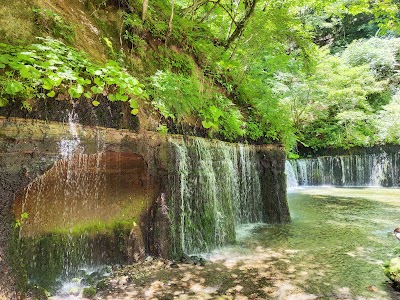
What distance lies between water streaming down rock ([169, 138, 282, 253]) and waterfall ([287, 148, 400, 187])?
486 inches

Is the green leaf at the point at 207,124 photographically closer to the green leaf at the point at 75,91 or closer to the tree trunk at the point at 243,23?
the green leaf at the point at 75,91

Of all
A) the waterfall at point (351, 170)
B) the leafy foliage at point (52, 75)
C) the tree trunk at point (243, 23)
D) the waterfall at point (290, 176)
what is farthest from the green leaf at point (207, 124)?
the waterfall at point (351, 170)

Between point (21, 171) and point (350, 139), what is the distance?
61.4 ft

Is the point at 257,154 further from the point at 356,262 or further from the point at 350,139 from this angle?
the point at 350,139

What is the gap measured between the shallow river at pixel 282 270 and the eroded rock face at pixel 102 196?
487 mm

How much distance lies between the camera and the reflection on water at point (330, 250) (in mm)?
3875

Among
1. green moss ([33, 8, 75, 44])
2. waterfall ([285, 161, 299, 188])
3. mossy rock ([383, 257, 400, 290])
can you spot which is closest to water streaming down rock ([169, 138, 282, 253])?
green moss ([33, 8, 75, 44])

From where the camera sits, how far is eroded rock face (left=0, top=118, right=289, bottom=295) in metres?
3.23

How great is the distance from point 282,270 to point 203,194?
1.94 meters

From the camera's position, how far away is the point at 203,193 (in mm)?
5609

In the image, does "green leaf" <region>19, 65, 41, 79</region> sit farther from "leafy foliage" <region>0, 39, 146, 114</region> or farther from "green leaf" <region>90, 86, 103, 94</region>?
"green leaf" <region>90, 86, 103, 94</region>

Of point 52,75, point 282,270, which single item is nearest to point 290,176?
point 282,270

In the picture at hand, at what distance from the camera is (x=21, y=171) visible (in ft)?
10.5

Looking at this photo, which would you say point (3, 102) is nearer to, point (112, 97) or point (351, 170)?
point (112, 97)
